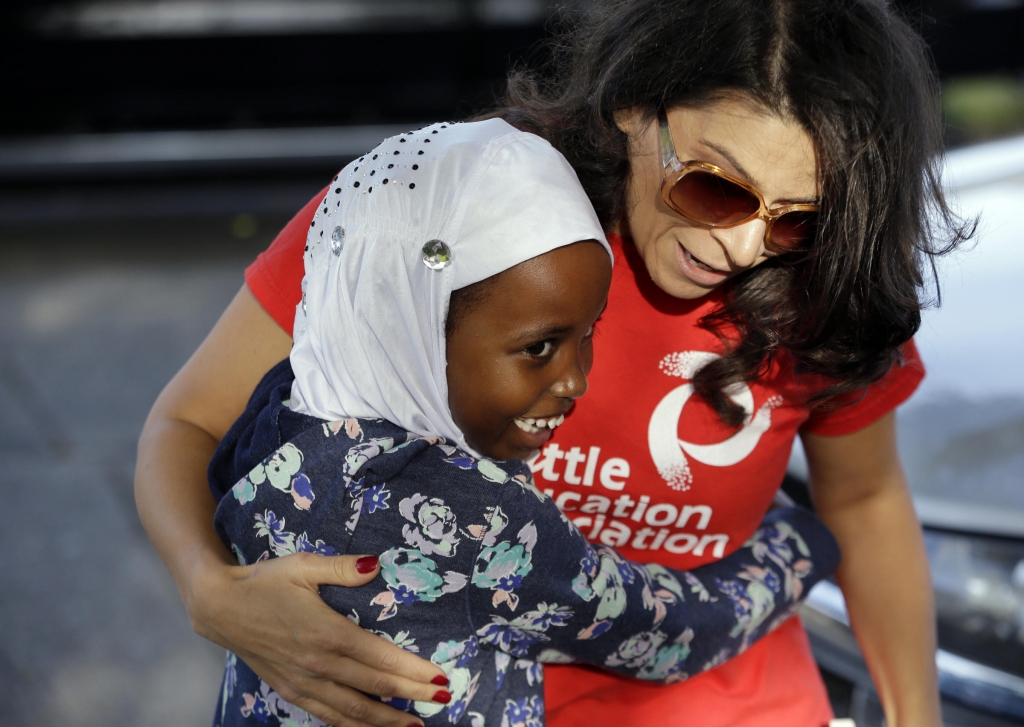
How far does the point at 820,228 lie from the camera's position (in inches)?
56.6

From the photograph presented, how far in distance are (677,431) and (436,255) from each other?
59 centimetres

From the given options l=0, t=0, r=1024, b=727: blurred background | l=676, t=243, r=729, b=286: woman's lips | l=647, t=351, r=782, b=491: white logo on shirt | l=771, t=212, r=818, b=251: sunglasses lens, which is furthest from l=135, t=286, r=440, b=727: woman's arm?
l=0, t=0, r=1024, b=727: blurred background

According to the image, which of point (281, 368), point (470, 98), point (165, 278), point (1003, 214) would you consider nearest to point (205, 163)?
point (165, 278)

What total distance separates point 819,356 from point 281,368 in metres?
0.87

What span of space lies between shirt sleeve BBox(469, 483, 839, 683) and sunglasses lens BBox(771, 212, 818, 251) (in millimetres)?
531

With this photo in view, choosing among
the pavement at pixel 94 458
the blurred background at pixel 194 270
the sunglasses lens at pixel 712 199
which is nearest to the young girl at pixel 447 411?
the sunglasses lens at pixel 712 199

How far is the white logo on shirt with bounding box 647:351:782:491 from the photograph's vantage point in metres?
1.66

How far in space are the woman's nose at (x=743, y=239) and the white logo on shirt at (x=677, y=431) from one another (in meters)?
0.25

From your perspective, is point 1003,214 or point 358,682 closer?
point 358,682

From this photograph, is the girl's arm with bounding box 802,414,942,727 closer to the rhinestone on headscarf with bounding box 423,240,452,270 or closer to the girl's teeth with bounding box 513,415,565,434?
the girl's teeth with bounding box 513,415,565,434

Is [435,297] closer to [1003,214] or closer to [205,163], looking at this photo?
[1003,214]

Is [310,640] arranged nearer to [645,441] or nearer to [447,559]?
[447,559]

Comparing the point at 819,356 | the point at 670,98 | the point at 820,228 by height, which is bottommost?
the point at 819,356

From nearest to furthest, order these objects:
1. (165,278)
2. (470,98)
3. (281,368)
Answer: (281,368) < (165,278) < (470,98)
